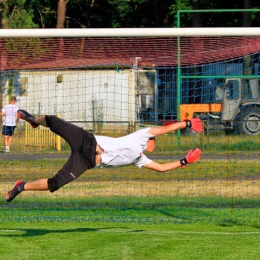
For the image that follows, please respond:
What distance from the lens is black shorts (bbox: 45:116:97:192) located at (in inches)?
431

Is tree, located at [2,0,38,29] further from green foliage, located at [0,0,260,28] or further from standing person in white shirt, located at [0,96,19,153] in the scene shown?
standing person in white shirt, located at [0,96,19,153]

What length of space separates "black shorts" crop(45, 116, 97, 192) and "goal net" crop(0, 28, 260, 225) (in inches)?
121

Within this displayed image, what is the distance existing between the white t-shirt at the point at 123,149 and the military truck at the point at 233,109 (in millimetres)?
4775

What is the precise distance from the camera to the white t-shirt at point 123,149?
10.9 metres

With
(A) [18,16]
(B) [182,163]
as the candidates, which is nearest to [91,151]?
(B) [182,163]

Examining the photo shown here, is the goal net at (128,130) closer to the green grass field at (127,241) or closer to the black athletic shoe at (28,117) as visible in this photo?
the green grass field at (127,241)

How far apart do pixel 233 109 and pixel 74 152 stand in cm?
1082

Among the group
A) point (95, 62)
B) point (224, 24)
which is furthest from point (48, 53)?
point (224, 24)

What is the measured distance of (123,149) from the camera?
1092 centimetres

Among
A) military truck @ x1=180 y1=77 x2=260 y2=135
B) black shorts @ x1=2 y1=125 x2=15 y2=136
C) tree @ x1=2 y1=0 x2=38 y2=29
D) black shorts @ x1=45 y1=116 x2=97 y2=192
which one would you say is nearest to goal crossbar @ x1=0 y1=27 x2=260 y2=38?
black shorts @ x1=45 y1=116 x2=97 y2=192

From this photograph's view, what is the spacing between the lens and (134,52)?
15258 mm

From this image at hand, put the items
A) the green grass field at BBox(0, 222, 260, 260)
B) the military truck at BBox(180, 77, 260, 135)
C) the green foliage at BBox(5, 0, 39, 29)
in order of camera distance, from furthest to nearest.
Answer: the green foliage at BBox(5, 0, 39, 29)
the military truck at BBox(180, 77, 260, 135)
the green grass field at BBox(0, 222, 260, 260)

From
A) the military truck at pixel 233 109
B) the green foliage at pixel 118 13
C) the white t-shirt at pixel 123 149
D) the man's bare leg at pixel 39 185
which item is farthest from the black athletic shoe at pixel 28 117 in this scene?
the green foliage at pixel 118 13

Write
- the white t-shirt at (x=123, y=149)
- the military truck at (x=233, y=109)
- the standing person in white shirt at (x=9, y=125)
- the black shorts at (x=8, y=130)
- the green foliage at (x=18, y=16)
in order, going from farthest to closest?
the green foliage at (x=18, y=16) < the black shorts at (x=8, y=130) < the standing person in white shirt at (x=9, y=125) < the military truck at (x=233, y=109) < the white t-shirt at (x=123, y=149)
